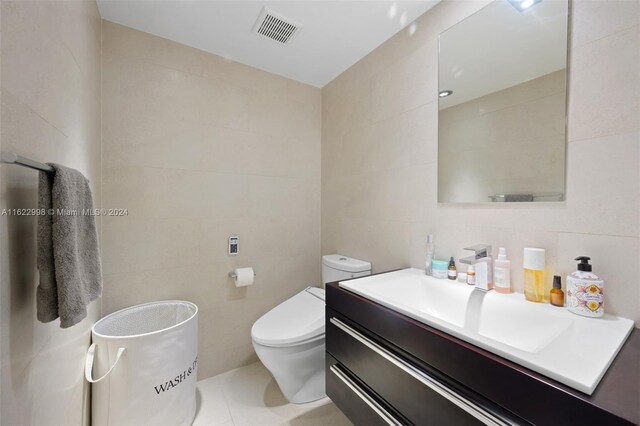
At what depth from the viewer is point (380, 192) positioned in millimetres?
1598

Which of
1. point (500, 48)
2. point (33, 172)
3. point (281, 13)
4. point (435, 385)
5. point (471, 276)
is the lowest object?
point (435, 385)

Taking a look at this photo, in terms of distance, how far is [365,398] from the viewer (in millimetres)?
942

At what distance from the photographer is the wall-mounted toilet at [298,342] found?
4.33ft

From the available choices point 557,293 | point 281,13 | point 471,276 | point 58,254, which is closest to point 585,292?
point 557,293

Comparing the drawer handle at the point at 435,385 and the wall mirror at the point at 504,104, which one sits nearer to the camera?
the drawer handle at the point at 435,385

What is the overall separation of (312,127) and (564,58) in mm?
1547

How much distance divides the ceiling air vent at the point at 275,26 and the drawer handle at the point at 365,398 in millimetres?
1759

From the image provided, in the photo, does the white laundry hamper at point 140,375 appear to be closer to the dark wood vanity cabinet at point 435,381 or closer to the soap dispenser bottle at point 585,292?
the dark wood vanity cabinet at point 435,381

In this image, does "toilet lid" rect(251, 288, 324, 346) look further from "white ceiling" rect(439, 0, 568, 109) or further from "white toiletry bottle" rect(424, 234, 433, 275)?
"white ceiling" rect(439, 0, 568, 109)

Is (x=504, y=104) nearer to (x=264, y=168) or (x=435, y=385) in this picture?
(x=435, y=385)

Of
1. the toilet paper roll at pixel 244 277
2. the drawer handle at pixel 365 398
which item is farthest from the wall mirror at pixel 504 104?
the toilet paper roll at pixel 244 277

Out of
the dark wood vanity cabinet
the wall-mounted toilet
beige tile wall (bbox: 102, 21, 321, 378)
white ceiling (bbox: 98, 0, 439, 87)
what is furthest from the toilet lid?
white ceiling (bbox: 98, 0, 439, 87)

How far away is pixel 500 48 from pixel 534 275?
0.92 meters

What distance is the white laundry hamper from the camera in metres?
1.13
